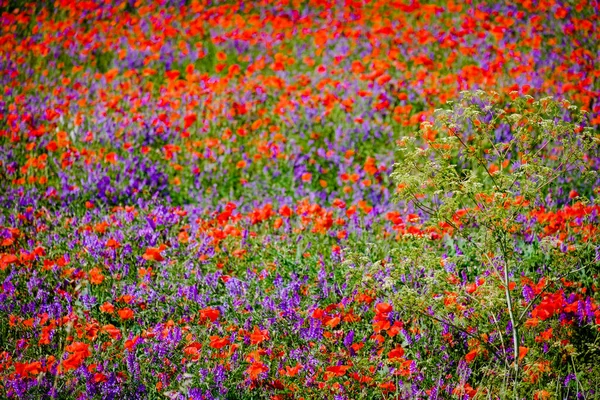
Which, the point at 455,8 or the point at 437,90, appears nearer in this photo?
the point at 437,90

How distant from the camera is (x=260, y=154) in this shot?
505cm

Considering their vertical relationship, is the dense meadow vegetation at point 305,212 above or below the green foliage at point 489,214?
below

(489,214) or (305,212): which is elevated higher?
(489,214)

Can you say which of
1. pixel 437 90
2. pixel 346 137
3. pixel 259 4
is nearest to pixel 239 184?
pixel 346 137

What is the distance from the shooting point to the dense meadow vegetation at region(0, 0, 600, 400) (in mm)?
2512

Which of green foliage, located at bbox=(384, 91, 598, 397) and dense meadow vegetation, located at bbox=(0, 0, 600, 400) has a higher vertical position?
green foliage, located at bbox=(384, 91, 598, 397)

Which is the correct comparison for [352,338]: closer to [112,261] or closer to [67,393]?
[67,393]

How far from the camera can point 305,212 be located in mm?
3900

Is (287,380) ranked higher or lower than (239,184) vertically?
higher

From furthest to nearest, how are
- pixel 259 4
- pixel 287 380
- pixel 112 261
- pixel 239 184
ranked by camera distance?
pixel 259 4
pixel 239 184
pixel 112 261
pixel 287 380

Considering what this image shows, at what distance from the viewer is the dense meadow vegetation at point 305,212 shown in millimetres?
2512

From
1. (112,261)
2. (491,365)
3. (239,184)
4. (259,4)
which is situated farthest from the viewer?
(259,4)

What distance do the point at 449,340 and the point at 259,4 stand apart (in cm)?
723

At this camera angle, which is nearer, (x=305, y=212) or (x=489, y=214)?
(x=489, y=214)
